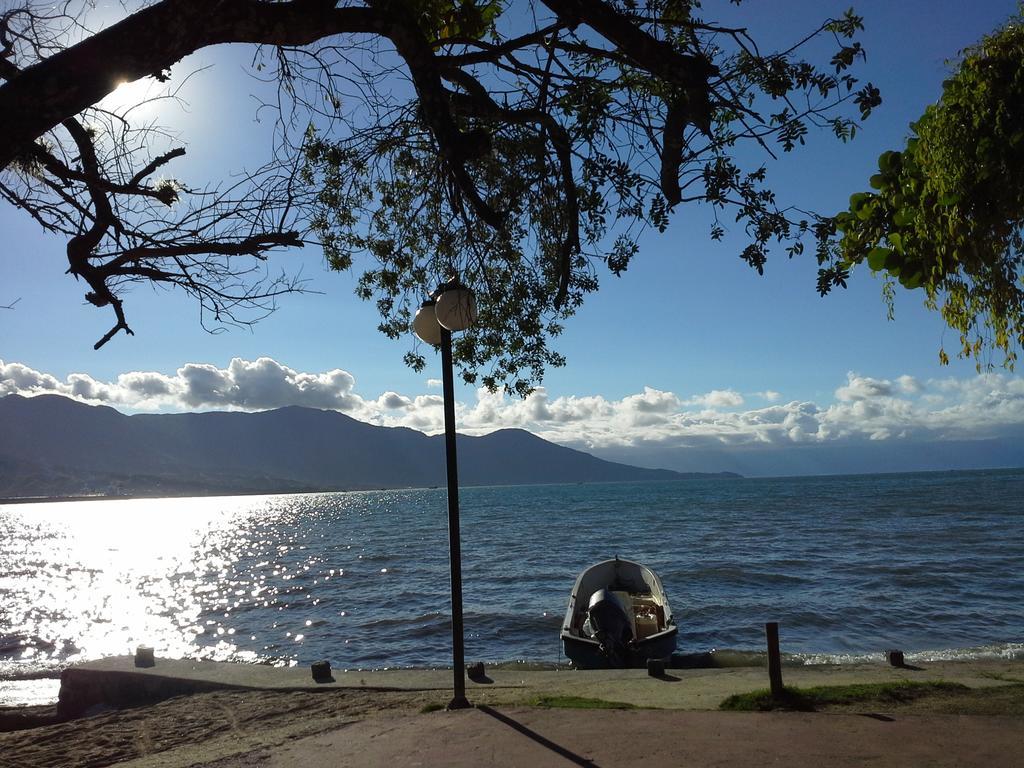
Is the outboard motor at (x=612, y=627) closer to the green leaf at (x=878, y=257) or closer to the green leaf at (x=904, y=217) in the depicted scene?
the green leaf at (x=878, y=257)

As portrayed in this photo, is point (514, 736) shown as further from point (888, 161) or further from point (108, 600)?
point (108, 600)

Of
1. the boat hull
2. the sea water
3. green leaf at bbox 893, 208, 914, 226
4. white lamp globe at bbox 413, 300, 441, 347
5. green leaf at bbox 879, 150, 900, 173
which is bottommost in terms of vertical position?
the sea water

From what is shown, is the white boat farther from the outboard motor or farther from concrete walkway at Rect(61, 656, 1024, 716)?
concrete walkway at Rect(61, 656, 1024, 716)

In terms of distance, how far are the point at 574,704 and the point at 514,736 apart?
1663 mm

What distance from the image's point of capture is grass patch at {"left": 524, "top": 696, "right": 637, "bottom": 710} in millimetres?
7742

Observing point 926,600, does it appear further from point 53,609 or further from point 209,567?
point 209,567

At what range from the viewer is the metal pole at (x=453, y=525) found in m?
8.18

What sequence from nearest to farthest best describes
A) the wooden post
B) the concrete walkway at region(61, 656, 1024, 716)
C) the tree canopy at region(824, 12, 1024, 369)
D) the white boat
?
the tree canopy at region(824, 12, 1024, 369) → the wooden post → the concrete walkway at region(61, 656, 1024, 716) → the white boat

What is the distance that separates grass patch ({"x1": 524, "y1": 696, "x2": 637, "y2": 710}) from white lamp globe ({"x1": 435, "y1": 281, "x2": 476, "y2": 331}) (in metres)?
4.06

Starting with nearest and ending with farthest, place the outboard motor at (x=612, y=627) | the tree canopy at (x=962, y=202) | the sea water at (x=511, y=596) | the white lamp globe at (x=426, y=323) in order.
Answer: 1. the tree canopy at (x=962, y=202)
2. the white lamp globe at (x=426, y=323)
3. the outboard motor at (x=612, y=627)
4. the sea water at (x=511, y=596)

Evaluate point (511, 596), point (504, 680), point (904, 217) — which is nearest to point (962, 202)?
point (904, 217)

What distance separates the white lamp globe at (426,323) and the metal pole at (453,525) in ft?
0.37

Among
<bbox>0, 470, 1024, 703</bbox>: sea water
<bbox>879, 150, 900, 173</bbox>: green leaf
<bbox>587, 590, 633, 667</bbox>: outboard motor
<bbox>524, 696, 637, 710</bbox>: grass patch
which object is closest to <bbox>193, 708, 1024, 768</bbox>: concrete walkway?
<bbox>524, 696, 637, 710</bbox>: grass patch

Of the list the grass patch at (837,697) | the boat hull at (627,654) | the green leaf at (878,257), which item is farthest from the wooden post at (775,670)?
the boat hull at (627,654)
